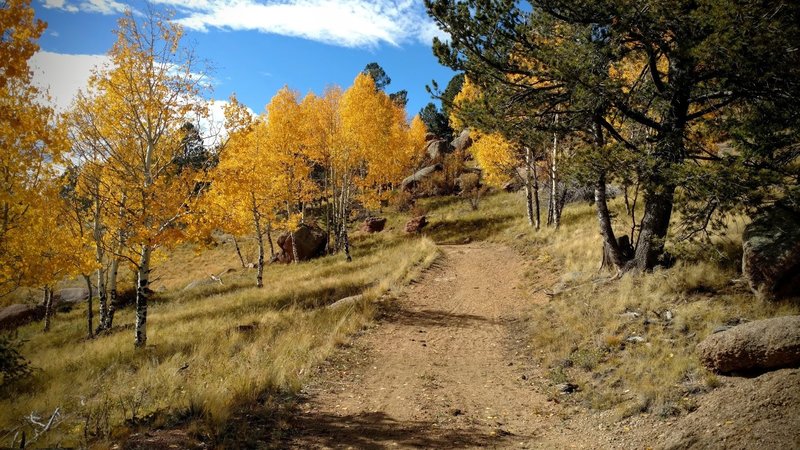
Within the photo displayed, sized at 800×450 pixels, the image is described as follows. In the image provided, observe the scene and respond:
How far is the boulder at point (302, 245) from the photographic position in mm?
31156

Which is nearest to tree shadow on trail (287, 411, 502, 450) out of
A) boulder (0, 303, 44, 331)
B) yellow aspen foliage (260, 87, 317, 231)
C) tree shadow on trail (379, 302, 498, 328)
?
tree shadow on trail (379, 302, 498, 328)

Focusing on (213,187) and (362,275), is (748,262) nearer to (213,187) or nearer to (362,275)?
(213,187)

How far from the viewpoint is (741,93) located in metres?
8.49

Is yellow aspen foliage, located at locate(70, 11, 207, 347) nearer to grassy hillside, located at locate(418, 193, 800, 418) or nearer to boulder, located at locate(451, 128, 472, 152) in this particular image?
grassy hillside, located at locate(418, 193, 800, 418)

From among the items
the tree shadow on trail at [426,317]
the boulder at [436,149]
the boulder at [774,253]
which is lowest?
the tree shadow on trail at [426,317]

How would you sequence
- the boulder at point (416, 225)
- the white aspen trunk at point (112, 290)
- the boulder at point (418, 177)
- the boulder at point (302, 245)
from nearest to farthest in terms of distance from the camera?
the white aspen trunk at point (112, 290) → the boulder at point (302, 245) → the boulder at point (416, 225) → the boulder at point (418, 177)

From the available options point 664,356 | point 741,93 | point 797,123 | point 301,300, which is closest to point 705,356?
point 664,356

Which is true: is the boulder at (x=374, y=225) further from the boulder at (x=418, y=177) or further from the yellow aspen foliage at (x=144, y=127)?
the yellow aspen foliage at (x=144, y=127)

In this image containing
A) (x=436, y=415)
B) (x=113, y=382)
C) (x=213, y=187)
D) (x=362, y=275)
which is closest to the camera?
(x=436, y=415)

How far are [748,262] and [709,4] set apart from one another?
4817 mm

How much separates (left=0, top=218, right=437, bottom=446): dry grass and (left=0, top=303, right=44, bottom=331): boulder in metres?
1.65

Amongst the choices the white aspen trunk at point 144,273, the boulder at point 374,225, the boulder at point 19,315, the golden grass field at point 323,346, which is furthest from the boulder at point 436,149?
the white aspen trunk at point 144,273

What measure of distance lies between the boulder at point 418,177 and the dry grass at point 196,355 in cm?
2153

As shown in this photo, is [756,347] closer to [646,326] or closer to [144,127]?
[646,326]
